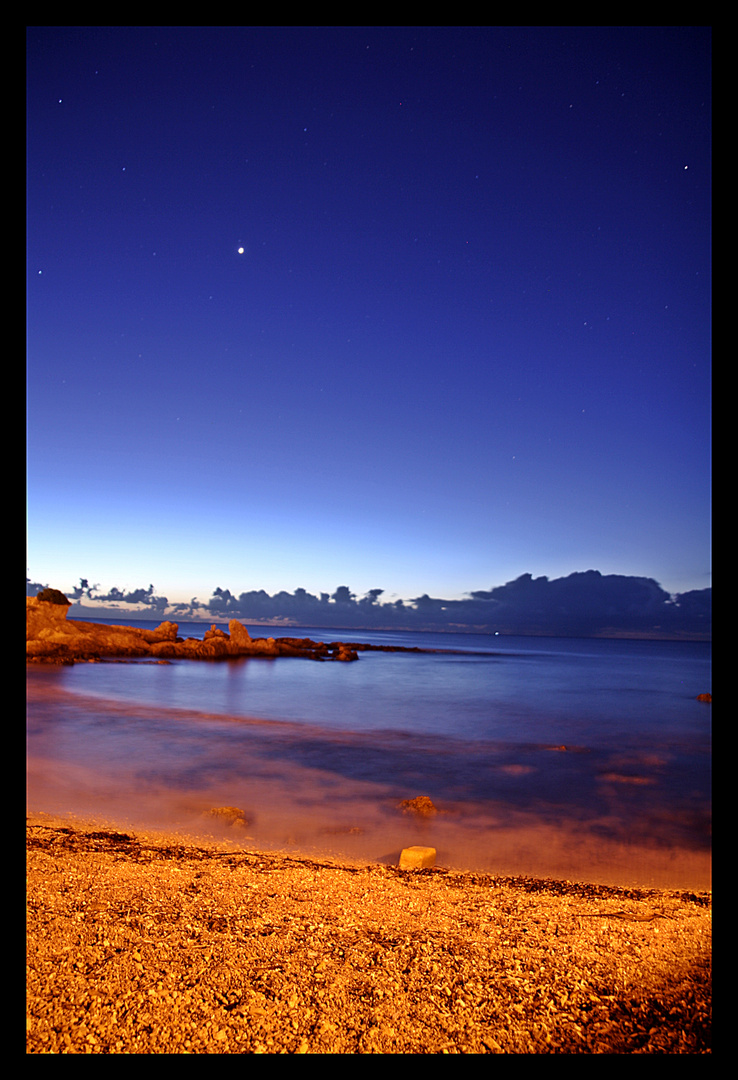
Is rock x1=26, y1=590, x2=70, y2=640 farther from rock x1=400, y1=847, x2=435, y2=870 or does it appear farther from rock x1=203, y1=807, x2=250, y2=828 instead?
rock x1=400, y1=847, x2=435, y2=870

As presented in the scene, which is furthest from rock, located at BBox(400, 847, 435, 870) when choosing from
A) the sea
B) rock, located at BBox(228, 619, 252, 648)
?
rock, located at BBox(228, 619, 252, 648)

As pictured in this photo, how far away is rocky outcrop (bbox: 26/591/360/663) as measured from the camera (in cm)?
2397

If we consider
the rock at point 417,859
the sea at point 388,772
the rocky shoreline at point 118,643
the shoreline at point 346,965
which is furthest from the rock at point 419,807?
the rocky shoreline at point 118,643

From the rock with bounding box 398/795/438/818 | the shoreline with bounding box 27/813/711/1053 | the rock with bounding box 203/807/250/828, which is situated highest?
the shoreline with bounding box 27/813/711/1053

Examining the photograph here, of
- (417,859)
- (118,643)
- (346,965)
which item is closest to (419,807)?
(417,859)

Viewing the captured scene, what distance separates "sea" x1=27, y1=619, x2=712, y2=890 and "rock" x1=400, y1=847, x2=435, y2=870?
612 mm

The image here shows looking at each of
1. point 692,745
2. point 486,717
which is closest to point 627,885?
point 692,745

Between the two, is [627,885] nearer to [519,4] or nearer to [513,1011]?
[513,1011]

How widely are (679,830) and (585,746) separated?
5461mm

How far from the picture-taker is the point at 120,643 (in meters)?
26.5

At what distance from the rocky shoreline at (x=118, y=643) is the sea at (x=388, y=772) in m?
4.79

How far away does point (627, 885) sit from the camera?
191 inches

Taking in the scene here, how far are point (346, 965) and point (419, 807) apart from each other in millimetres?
4603

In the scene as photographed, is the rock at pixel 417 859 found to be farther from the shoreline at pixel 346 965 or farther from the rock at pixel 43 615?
the rock at pixel 43 615
